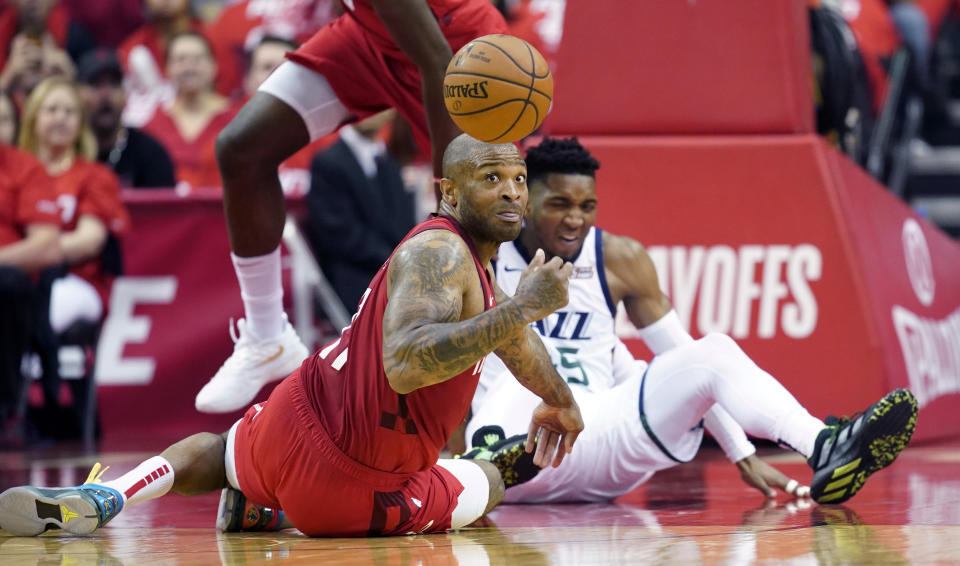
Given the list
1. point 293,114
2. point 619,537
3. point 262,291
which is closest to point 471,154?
point 619,537

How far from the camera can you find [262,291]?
5.21 metres

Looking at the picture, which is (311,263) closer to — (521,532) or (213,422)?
(213,422)

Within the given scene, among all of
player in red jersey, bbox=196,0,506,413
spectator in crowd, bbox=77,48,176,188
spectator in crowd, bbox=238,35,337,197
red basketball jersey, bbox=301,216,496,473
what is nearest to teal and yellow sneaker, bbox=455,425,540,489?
red basketball jersey, bbox=301,216,496,473

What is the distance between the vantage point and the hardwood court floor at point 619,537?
130 inches

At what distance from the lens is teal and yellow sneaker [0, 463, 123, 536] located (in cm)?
379

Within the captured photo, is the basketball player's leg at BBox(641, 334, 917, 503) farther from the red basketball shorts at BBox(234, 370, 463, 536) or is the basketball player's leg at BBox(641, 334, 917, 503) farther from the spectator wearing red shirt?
the spectator wearing red shirt

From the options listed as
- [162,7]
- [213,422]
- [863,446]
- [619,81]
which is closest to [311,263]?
[213,422]

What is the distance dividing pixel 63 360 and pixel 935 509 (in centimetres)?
577

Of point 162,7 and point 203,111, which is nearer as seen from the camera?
point 203,111

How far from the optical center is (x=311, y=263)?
8.18 metres

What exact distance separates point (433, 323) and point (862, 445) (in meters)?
1.58

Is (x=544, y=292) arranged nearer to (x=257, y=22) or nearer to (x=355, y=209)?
(x=355, y=209)

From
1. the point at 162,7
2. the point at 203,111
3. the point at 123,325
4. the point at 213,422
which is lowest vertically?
the point at 213,422

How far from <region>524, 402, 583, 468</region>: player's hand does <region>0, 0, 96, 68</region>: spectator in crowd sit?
8.06 m
